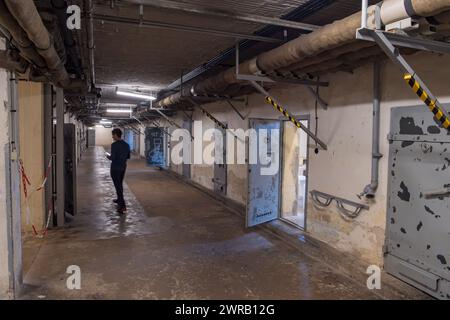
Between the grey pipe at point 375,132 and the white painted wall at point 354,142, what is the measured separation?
0.05 metres

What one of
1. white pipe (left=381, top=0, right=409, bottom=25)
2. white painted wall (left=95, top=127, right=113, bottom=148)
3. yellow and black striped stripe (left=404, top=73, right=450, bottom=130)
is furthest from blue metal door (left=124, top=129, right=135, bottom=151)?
white pipe (left=381, top=0, right=409, bottom=25)

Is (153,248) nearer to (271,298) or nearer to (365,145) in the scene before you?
(271,298)

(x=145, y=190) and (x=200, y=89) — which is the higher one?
(x=200, y=89)

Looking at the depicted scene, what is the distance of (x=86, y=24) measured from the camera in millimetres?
2893

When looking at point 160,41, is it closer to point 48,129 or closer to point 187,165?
point 48,129

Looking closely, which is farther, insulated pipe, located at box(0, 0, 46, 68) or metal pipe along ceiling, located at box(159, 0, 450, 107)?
→ insulated pipe, located at box(0, 0, 46, 68)

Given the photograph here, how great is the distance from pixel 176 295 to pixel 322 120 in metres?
2.61

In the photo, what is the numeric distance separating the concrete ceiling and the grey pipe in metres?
1.12

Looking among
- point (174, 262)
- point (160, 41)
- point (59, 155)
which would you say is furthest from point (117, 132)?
point (174, 262)

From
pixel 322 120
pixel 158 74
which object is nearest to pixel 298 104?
pixel 322 120

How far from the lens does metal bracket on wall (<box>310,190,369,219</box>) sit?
11.9 ft

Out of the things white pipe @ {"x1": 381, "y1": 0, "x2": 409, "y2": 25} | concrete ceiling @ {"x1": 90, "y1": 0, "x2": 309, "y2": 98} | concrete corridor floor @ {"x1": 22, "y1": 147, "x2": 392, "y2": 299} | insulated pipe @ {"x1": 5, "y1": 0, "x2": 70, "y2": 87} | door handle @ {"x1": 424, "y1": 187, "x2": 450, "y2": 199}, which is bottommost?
concrete corridor floor @ {"x1": 22, "y1": 147, "x2": 392, "y2": 299}

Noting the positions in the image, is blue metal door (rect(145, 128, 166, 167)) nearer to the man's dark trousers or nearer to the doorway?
the man's dark trousers

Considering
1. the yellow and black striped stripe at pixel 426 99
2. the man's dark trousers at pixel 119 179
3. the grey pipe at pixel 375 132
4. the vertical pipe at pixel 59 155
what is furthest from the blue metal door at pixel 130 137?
the yellow and black striped stripe at pixel 426 99
